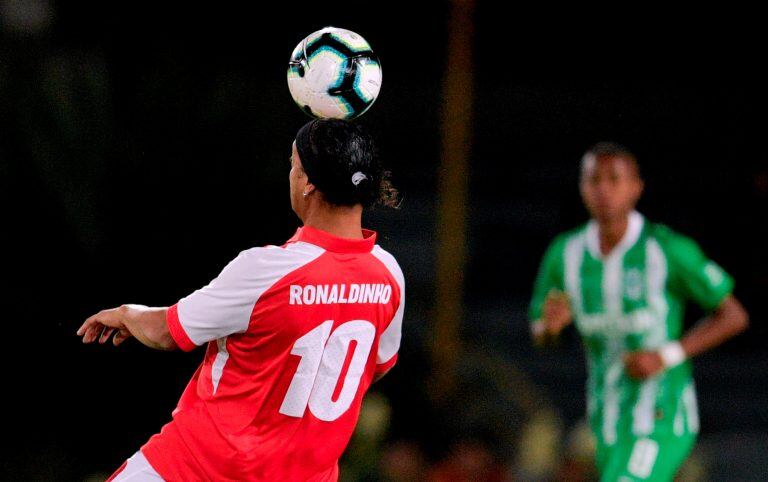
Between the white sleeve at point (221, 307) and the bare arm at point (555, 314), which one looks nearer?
the white sleeve at point (221, 307)

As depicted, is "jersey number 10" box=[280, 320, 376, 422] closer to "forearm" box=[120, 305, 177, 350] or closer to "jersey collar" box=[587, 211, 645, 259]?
"forearm" box=[120, 305, 177, 350]

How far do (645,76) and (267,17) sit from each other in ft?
9.45

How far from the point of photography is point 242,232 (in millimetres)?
6613

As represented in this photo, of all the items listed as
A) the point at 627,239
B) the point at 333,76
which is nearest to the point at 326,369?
the point at 333,76

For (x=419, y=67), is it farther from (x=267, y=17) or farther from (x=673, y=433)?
(x=673, y=433)

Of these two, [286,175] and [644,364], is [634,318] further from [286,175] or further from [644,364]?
[286,175]

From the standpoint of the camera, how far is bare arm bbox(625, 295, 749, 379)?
15.7ft

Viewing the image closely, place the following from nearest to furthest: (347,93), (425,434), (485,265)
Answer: (347,93) < (425,434) < (485,265)

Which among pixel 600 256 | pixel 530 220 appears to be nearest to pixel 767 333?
pixel 530 220

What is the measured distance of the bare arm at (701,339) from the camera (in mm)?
4793

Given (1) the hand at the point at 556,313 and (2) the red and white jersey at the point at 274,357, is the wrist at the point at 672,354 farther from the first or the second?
(2) the red and white jersey at the point at 274,357

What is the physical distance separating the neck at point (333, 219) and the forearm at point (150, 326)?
0.44 metres

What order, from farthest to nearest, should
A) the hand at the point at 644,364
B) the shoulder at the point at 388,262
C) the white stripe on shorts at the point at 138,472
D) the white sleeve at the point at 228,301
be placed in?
the hand at the point at 644,364 < the shoulder at the point at 388,262 < the white stripe on shorts at the point at 138,472 < the white sleeve at the point at 228,301

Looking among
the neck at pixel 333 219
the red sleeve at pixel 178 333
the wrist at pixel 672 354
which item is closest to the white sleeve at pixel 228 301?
the red sleeve at pixel 178 333
